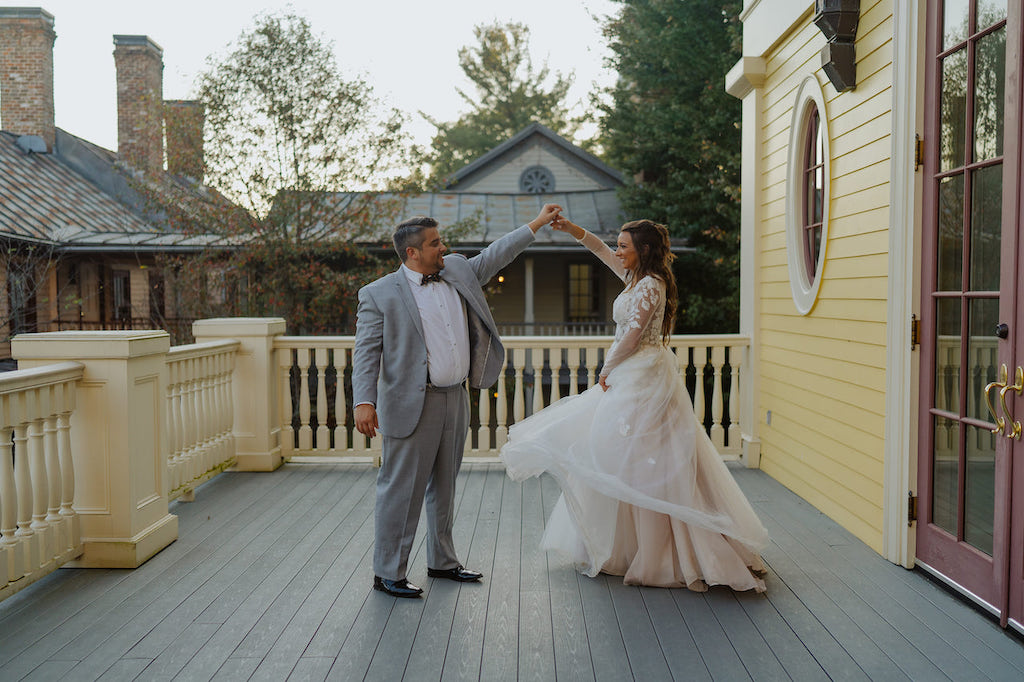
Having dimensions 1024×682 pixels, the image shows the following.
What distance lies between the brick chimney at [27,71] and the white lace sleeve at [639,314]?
18.3m

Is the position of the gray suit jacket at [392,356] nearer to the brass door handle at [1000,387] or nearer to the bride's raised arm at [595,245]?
the bride's raised arm at [595,245]

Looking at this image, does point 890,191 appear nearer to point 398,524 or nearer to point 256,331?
point 398,524

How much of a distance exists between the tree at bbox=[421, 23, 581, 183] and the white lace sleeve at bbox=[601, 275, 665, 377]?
2793cm

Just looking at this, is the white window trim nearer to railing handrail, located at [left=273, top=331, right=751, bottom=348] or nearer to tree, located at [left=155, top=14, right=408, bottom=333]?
railing handrail, located at [left=273, top=331, right=751, bottom=348]

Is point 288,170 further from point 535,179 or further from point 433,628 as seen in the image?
point 433,628

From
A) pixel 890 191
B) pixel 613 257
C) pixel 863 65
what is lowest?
pixel 613 257

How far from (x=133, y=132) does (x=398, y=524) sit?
17.9 meters

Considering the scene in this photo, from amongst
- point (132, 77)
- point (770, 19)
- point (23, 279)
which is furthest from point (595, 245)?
point (132, 77)

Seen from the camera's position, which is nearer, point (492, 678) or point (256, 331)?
point (492, 678)

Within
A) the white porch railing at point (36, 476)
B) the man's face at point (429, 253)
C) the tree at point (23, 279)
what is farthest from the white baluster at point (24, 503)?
the tree at point (23, 279)

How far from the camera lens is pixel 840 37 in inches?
172

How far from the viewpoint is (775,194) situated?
5953 mm

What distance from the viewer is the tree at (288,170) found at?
41.5ft

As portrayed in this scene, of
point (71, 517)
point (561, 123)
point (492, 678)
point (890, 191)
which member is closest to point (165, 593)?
point (71, 517)
